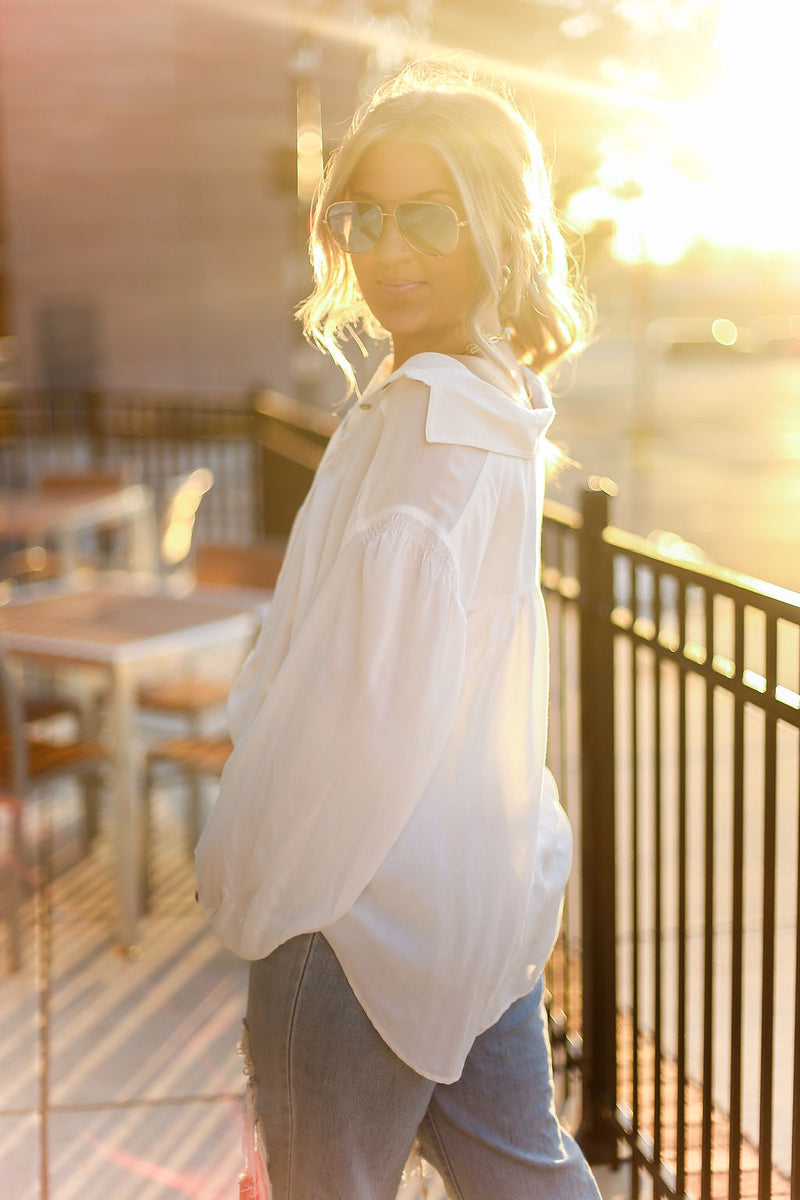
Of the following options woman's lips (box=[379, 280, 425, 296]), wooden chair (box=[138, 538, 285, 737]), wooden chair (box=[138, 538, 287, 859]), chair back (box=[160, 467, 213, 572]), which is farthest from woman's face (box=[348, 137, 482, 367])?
chair back (box=[160, 467, 213, 572])

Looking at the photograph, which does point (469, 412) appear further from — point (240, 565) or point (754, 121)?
point (754, 121)

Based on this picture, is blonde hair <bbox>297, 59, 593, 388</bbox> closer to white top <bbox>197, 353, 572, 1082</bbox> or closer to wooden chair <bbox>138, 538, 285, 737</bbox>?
white top <bbox>197, 353, 572, 1082</bbox>

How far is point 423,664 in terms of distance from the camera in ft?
4.45

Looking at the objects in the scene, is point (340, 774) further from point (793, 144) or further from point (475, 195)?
point (793, 144)

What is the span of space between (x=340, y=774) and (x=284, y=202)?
55.7ft

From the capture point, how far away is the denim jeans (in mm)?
1507

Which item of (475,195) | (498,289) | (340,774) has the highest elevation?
(475,195)

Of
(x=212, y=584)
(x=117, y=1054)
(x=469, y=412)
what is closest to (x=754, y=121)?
(x=212, y=584)

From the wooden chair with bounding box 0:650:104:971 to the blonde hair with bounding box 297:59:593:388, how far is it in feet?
7.05

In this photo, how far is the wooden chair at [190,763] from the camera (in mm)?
4112

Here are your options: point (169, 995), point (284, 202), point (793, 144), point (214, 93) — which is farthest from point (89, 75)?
point (169, 995)

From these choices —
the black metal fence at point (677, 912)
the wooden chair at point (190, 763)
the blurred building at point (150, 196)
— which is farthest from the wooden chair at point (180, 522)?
the blurred building at point (150, 196)

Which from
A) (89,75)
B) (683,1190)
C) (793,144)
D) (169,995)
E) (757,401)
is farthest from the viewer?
(757,401)

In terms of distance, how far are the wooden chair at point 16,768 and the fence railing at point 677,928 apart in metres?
1.52
